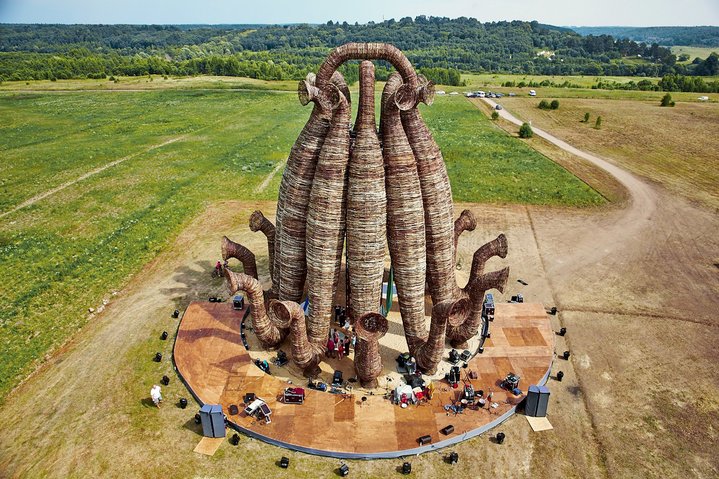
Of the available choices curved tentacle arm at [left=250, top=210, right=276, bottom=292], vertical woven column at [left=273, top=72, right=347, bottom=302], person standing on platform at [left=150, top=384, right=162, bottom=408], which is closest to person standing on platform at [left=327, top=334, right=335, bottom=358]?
vertical woven column at [left=273, top=72, right=347, bottom=302]

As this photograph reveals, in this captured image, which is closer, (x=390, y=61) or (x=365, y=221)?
(x=390, y=61)

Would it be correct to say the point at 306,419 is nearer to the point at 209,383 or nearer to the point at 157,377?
the point at 209,383

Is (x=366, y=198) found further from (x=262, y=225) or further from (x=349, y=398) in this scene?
(x=349, y=398)

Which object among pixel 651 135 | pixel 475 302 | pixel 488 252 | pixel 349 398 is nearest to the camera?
pixel 349 398

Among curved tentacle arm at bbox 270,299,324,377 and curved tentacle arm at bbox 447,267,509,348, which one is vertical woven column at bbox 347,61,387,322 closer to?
curved tentacle arm at bbox 270,299,324,377

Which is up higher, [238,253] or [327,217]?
[327,217]

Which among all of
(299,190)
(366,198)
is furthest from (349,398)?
(299,190)

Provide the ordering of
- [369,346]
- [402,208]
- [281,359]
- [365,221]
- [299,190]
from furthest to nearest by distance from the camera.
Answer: [281,359] < [299,190] < [402,208] < [365,221] < [369,346]
